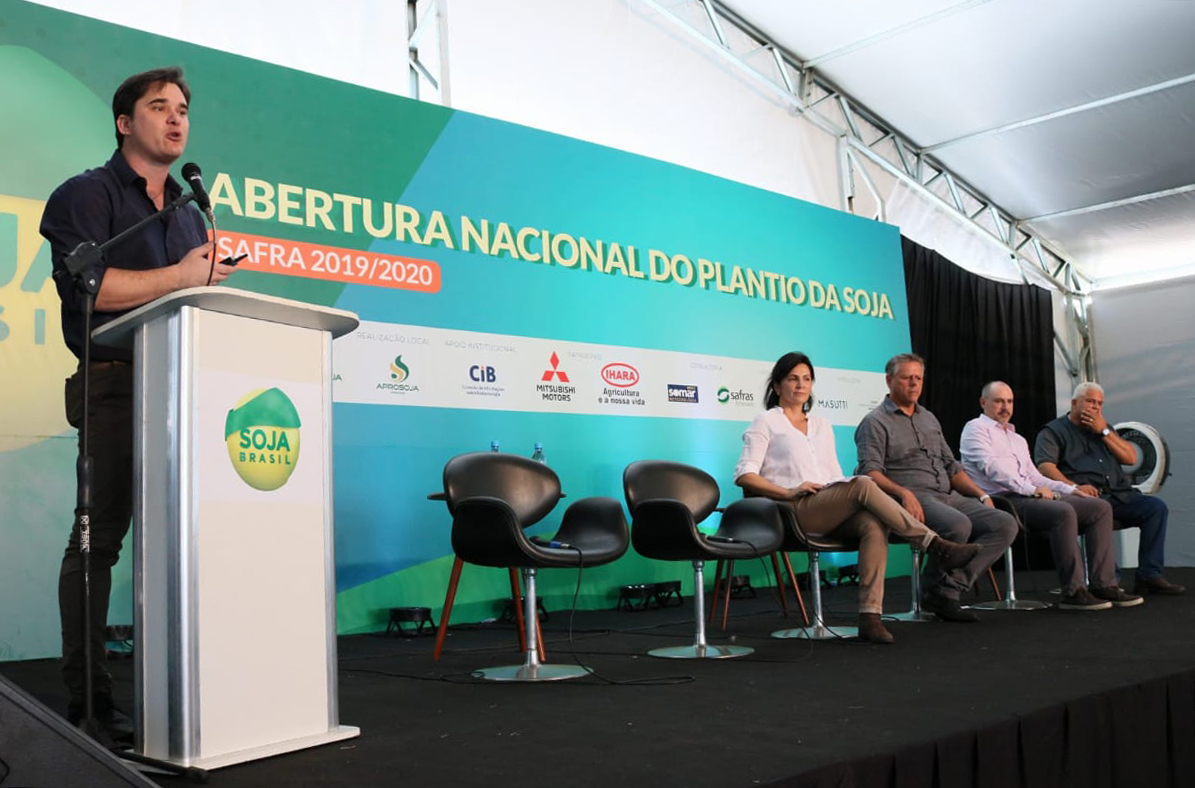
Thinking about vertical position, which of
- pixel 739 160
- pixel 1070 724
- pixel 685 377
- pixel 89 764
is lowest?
pixel 1070 724

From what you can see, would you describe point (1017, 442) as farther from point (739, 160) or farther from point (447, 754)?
point (447, 754)

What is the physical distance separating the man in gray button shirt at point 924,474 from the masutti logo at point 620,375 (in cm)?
149

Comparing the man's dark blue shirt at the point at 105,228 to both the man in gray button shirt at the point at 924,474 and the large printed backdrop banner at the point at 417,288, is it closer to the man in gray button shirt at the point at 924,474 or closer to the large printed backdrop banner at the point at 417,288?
the large printed backdrop banner at the point at 417,288

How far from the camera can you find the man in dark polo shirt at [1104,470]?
5395mm

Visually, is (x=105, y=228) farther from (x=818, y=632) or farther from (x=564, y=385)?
(x=564, y=385)

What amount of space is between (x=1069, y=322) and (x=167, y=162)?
9.51 meters

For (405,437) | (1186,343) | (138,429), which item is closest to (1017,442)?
(405,437)

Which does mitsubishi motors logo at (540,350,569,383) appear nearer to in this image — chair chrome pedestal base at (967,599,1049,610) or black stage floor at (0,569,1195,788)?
black stage floor at (0,569,1195,788)

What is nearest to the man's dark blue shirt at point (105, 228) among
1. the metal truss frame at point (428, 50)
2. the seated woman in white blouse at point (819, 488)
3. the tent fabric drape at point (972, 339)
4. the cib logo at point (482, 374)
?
the seated woman in white blouse at point (819, 488)

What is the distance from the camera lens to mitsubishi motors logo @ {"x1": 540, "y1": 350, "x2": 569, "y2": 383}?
17.4ft

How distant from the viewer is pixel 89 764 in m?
1.58

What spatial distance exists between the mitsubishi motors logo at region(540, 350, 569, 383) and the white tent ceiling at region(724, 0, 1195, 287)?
2995 mm

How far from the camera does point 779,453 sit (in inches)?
162

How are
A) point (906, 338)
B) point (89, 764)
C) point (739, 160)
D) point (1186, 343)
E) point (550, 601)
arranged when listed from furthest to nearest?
point (1186, 343)
point (906, 338)
point (739, 160)
point (550, 601)
point (89, 764)
